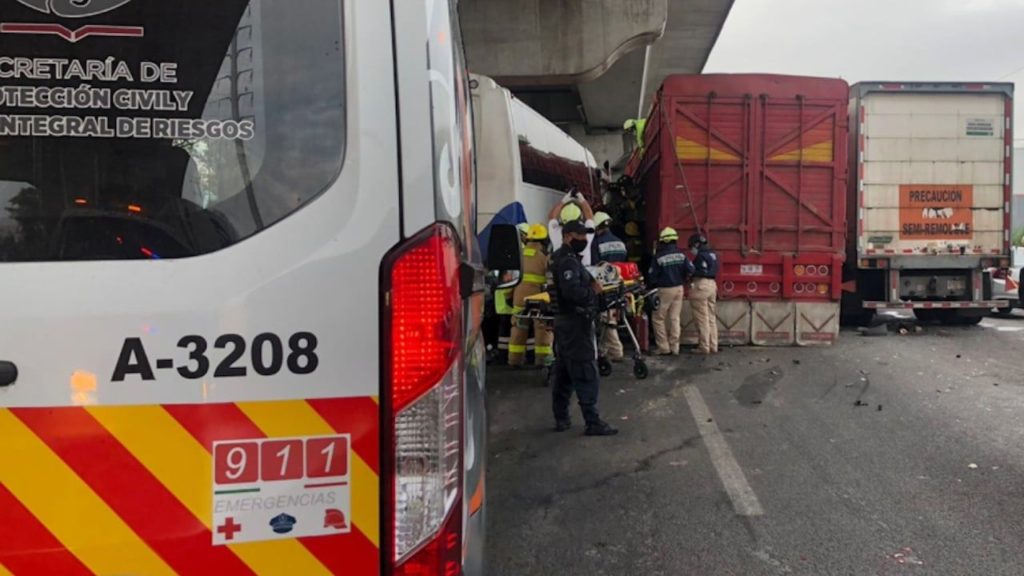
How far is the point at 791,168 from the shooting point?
1003 centimetres

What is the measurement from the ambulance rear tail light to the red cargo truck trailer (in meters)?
8.74

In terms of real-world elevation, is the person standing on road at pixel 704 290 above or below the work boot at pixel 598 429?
above

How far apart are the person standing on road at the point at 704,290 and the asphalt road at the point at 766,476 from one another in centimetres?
122

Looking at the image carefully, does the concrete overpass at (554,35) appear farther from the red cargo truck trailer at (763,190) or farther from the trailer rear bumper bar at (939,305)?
the trailer rear bumper bar at (939,305)

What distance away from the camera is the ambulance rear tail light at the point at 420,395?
1.61m

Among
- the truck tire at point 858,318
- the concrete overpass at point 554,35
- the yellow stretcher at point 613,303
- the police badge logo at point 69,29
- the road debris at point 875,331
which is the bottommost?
the road debris at point 875,331

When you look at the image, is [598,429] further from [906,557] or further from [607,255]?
[607,255]

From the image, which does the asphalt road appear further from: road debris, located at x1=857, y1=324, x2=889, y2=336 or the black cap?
road debris, located at x1=857, y1=324, x2=889, y2=336

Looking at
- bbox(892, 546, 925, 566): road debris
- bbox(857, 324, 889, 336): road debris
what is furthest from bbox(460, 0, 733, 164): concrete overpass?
bbox(892, 546, 925, 566): road debris

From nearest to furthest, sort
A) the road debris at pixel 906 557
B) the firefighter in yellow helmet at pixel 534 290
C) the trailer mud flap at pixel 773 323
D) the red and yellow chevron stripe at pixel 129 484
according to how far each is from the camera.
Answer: the red and yellow chevron stripe at pixel 129 484, the road debris at pixel 906 557, the firefighter in yellow helmet at pixel 534 290, the trailer mud flap at pixel 773 323

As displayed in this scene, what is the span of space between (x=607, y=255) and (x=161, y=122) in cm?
771

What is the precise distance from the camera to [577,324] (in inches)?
235

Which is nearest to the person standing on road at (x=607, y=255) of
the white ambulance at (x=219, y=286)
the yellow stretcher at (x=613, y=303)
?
the yellow stretcher at (x=613, y=303)

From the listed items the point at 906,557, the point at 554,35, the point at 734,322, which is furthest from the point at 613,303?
the point at 554,35
